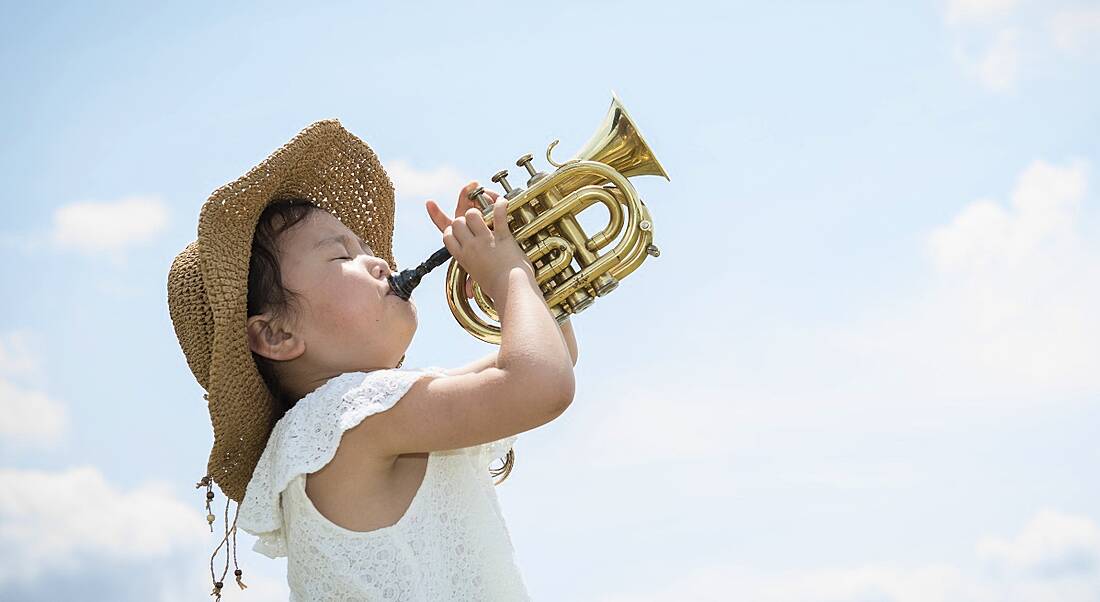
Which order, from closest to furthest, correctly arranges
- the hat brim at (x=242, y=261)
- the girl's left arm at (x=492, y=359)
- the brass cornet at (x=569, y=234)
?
the hat brim at (x=242, y=261) → the brass cornet at (x=569, y=234) → the girl's left arm at (x=492, y=359)

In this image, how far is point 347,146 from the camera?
148 inches

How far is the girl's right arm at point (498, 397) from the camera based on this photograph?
3014 millimetres

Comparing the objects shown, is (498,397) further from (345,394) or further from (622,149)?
(622,149)

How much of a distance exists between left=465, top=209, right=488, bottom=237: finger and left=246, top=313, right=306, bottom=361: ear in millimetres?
527

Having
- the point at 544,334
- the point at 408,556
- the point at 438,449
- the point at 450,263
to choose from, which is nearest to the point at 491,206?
the point at 450,263

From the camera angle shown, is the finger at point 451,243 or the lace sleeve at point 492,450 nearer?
the finger at point 451,243

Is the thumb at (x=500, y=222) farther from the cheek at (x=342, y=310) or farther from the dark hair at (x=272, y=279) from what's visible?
the dark hair at (x=272, y=279)

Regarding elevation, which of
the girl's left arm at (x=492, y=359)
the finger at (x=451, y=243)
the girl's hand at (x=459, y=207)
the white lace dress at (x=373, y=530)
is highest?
the girl's hand at (x=459, y=207)

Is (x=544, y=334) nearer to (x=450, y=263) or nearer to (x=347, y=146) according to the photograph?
(x=450, y=263)

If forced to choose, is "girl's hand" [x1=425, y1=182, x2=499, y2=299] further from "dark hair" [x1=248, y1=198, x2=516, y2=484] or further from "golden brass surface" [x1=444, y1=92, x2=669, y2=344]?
"dark hair" [x1=248, y1=198, x2=516, y2=484]

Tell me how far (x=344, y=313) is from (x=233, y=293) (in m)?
0.29

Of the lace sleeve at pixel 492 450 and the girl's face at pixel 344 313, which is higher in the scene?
the girl's face at pixel 344 313

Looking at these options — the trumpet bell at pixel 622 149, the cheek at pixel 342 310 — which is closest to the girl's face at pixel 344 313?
the cheek at pixel 342 310

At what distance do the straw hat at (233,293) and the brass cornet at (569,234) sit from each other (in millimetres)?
414
